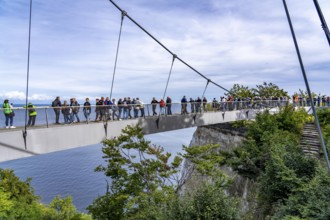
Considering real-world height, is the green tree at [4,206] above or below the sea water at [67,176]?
above

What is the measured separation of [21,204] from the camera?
60.2ft

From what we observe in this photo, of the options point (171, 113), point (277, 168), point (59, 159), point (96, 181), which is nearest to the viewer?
point (277, 168)

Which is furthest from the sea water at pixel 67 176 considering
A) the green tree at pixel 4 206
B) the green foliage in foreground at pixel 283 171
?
the green foliage in foreground at pixel 283 171

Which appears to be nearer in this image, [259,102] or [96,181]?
[259,102]

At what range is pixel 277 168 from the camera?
13.5 m

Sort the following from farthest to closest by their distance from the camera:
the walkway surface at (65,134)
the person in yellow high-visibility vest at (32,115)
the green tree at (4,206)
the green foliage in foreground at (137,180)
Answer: the green tree at (4,206) → the green foliage in foreground at (137,180) → the person in yellow high-visibility vest at (32,115) → the walkway surface at (65,134)

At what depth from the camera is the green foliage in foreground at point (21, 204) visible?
55.7 ft

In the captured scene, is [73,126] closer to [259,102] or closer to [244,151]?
[244,151]

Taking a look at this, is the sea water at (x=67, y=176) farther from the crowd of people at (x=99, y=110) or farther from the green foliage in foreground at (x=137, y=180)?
the crowd of people at (x=99, y=110)

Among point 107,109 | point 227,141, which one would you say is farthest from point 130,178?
point 227,141

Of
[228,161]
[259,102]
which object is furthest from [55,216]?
[259,102]

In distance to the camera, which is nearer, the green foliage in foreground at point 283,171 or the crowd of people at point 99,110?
the green foliage in foreground at point 283,171

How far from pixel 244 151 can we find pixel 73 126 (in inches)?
423

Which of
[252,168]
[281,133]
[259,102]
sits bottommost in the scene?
[252,168]
